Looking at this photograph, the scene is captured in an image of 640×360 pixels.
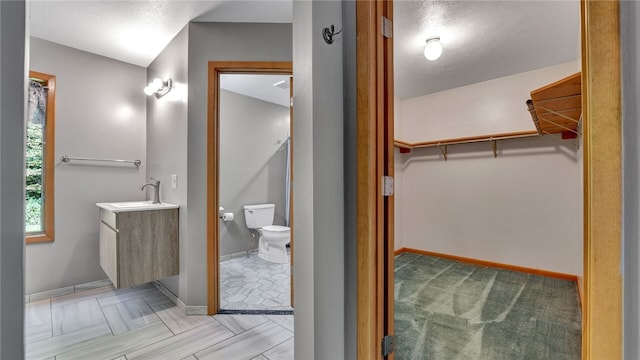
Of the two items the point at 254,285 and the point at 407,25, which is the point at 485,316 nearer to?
the point at 254,285

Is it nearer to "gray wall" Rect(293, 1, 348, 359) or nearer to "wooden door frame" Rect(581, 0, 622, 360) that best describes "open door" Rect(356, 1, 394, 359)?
"gray wall" Rect(293, 1, 348, 359)

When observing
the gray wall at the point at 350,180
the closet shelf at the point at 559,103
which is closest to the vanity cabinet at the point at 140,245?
the gray wall at the point at 350,180

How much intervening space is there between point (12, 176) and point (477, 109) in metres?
4.00

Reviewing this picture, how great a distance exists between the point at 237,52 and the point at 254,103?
72.4 inches

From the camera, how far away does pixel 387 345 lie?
128cm

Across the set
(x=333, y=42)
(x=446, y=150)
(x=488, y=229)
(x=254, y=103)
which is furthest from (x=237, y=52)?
(x=488, y=229)

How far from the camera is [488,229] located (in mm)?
3385

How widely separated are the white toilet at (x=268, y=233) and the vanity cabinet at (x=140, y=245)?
4.36ft

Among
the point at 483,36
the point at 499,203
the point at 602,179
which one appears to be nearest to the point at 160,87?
the point at 483,36

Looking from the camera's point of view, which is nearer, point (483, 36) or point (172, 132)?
point (483, 36)

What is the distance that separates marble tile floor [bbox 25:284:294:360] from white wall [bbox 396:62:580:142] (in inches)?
120

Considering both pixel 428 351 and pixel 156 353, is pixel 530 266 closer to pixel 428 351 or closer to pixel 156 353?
pixel 428 351

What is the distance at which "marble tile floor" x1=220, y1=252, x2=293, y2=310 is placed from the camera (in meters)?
2.42

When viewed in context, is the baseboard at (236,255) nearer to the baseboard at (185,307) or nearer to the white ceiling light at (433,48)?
the baseboard at (185,307)
